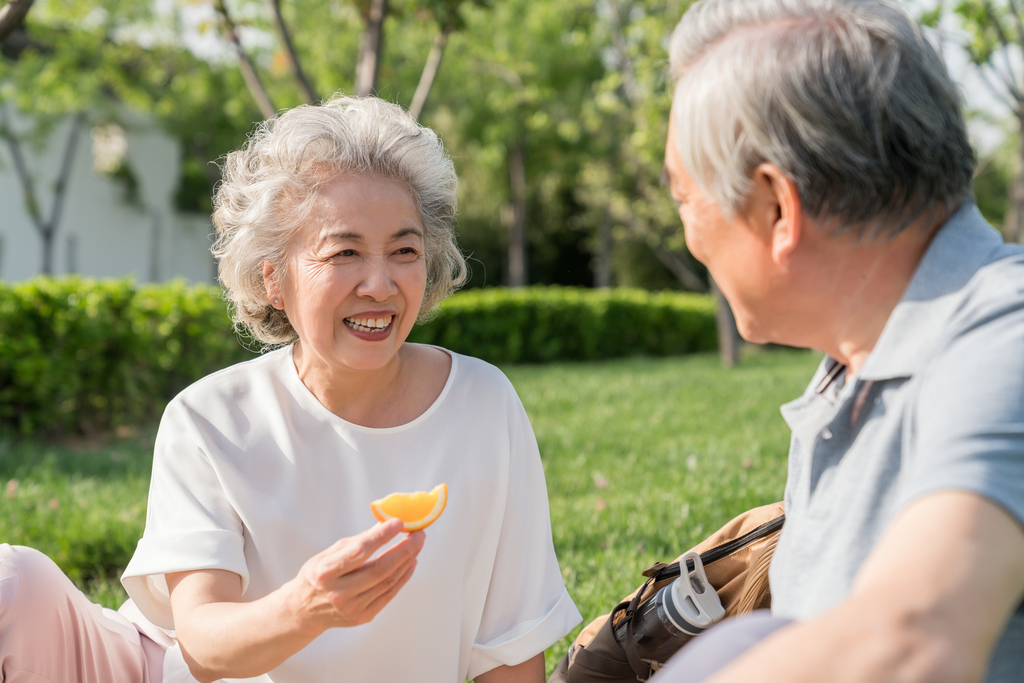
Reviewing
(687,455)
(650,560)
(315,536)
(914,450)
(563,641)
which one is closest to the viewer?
(914,450)

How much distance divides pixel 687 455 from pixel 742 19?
4.81m

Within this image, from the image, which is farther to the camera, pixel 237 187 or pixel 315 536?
pixel 237 187

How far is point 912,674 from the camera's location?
89 centimetres

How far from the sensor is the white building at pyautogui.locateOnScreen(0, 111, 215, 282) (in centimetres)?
2378

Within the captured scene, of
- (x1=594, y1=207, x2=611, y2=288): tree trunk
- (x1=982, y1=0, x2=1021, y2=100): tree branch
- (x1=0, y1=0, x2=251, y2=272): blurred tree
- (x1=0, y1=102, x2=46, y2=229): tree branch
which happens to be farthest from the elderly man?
(x1=594, y1=207, x2=611, y2=288): tree trunk

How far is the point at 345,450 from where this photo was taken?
2.15 meters

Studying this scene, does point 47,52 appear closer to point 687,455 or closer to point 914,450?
point 687,455

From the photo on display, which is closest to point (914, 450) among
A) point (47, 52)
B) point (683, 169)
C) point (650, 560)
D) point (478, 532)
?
point (683, 169)

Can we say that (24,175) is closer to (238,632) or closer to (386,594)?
(238,632)

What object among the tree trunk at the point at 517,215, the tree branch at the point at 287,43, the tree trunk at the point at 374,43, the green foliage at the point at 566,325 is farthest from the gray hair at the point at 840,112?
the tree trunk at the point at 517,215

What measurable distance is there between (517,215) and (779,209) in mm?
26377

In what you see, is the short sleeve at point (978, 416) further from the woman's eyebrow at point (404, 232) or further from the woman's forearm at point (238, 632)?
the woman's eyebrow at point (404, 232)

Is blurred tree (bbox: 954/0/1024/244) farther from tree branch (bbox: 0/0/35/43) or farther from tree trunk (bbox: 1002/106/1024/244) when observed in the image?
tree branch (bbox: 0/0/35/43)

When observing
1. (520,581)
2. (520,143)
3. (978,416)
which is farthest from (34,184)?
(978,416)
